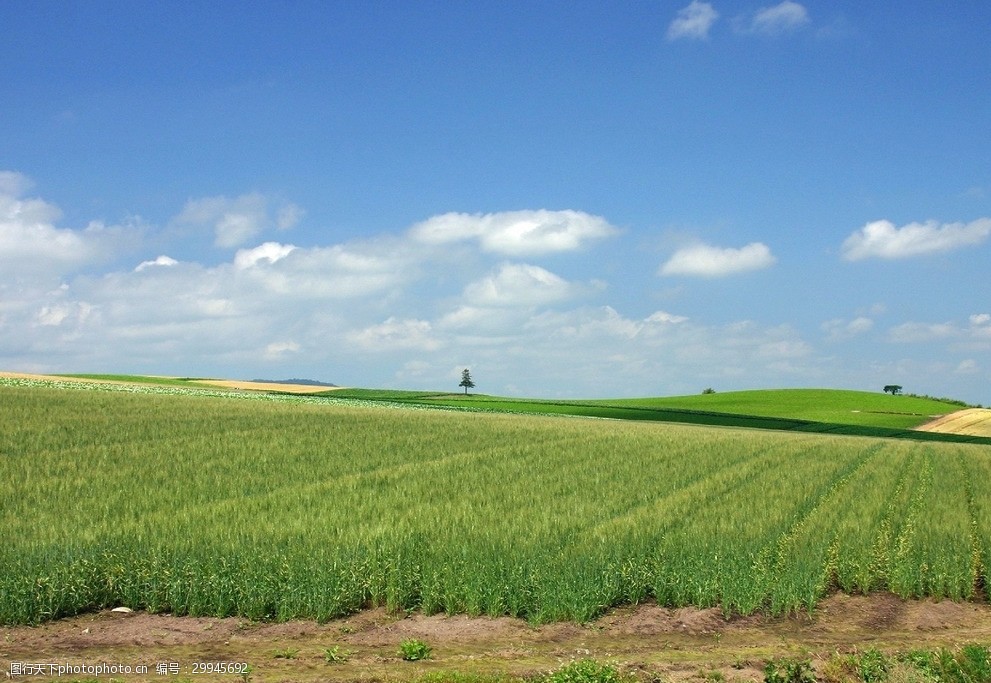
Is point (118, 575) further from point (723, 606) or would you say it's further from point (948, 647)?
point (948, 647)

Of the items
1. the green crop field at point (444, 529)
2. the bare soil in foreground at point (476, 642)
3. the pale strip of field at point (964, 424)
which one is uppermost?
the pale strip of field at point (964, 424)

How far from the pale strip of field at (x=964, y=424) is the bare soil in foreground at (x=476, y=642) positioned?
73.2 metres

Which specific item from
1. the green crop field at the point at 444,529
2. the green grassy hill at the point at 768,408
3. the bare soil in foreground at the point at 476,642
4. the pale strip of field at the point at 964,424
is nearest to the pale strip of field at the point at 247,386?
the green grassy hill at the point at 768,408

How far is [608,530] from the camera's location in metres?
14.8

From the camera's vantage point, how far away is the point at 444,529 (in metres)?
14.3

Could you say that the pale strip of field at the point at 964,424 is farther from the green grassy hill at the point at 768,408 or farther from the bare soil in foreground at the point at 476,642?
the bare soil in foreground at the point at 476,642

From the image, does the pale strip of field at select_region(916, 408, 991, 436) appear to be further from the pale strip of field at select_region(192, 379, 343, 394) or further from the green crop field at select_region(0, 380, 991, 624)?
→ the pale strip of field at select_region(192, 379, 343, 394)

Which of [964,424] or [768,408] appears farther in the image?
[768,408]

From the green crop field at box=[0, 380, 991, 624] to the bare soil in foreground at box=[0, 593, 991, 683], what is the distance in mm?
324

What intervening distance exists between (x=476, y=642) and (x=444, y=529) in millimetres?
3760

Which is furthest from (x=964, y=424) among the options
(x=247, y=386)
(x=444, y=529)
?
(x=444, y=529)

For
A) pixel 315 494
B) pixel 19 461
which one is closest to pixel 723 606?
pixel 315 494

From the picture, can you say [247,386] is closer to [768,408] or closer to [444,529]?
[768,408]

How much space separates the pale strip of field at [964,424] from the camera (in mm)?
76950
